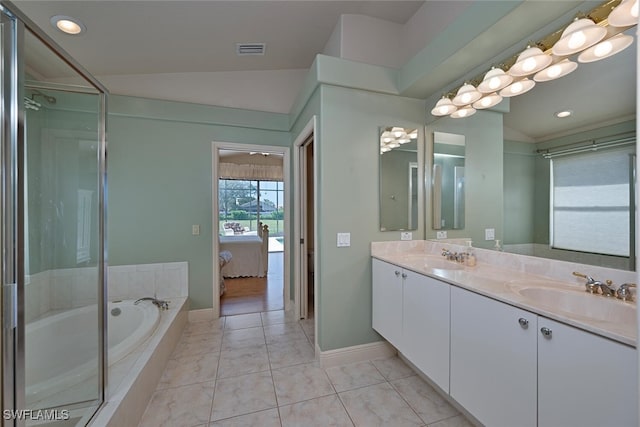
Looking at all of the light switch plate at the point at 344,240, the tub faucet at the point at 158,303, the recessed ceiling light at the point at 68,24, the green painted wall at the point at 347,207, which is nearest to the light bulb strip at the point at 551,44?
the green painted wall at the point at 347,207

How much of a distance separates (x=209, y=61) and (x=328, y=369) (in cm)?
334

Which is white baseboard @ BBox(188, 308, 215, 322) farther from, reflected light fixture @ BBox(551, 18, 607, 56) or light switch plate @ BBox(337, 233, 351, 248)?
reflected light fixture @ BBox(551, 18, 607, 56)

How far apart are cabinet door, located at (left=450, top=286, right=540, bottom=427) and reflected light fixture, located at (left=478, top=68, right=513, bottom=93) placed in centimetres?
136

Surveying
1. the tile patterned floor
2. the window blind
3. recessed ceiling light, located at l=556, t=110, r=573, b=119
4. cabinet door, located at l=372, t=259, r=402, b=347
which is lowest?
the tile patterned floor

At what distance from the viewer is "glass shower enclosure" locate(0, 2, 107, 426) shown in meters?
0.93

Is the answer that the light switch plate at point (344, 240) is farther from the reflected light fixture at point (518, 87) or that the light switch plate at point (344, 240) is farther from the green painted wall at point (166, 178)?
the green painted wall at point (166, 178)

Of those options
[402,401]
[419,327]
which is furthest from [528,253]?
[402,401]

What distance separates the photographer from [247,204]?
25.0 feet

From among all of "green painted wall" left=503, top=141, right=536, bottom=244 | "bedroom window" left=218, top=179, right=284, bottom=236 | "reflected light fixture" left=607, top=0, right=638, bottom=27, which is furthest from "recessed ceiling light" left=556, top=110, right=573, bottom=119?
"bedroom window" left=218, top=179, right=284, bottom=236

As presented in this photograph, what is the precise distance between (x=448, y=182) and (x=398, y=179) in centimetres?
44

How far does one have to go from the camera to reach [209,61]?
2.79 metres

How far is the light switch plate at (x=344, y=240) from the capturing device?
82.6 inches

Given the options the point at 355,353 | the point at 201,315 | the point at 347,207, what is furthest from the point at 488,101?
the point at 201,315

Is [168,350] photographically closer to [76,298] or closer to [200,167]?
[76,298]
